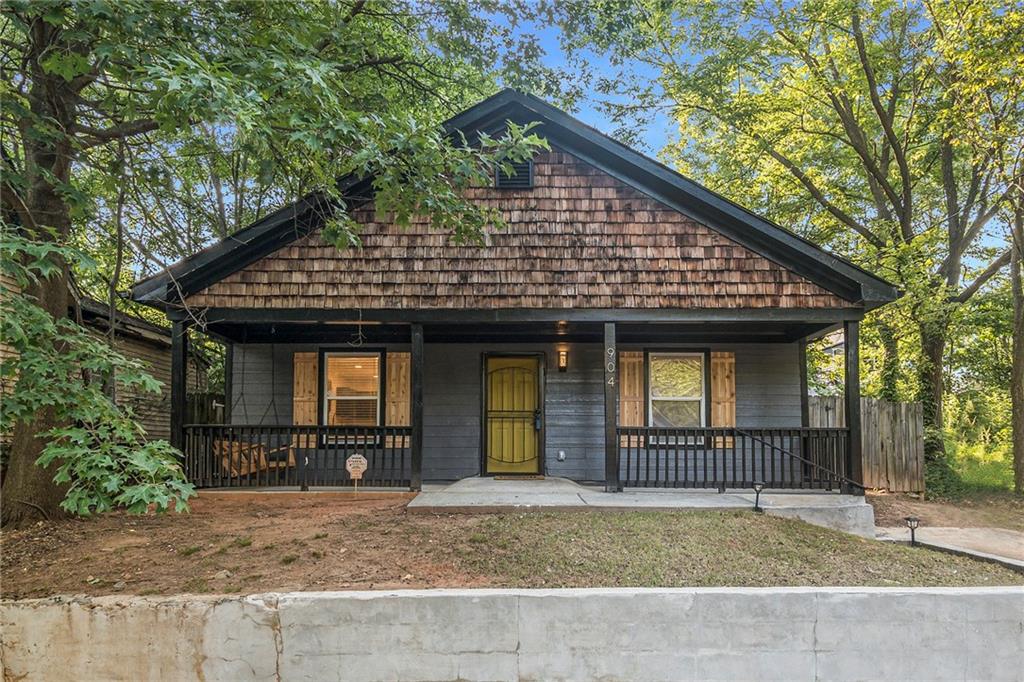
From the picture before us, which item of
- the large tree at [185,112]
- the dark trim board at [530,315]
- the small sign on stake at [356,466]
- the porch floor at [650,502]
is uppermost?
the large tree at [185,112]

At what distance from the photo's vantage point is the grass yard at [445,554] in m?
4.39

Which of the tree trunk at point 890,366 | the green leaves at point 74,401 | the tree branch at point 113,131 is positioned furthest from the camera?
the tree trunk at point 890,366

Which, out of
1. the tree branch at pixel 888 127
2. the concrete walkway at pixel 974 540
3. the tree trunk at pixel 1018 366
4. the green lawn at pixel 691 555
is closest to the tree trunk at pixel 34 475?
the green lawn at pixel 691 555

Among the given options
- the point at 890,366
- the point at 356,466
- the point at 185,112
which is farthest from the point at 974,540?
the point at 185,112

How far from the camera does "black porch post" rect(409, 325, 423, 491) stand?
294 inches

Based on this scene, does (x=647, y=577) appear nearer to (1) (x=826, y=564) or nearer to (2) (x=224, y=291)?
(1) (x=826, y=564)

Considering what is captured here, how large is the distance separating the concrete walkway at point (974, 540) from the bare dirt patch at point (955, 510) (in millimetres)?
376

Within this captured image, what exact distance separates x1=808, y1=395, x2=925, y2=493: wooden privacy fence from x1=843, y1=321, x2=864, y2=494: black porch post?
2762 mm

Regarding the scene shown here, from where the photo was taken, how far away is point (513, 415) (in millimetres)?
9039

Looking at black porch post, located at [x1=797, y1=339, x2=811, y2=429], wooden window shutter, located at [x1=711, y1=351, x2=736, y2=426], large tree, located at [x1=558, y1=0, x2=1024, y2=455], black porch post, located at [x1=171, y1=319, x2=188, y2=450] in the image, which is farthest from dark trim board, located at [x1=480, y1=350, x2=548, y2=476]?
large tree, located at [x1=558, y1=0, x2=1024, y2=455]

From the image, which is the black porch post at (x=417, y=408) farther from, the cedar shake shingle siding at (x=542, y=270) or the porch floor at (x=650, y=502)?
the cedar shake shingle siding at (x=542, y=270)

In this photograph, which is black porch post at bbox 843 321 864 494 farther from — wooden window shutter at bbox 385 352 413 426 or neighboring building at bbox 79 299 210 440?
neighboring building at bbox 79 299 210 440

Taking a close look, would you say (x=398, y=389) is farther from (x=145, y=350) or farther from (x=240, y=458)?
(x=145, y=350)

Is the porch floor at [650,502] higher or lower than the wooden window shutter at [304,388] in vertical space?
lower
